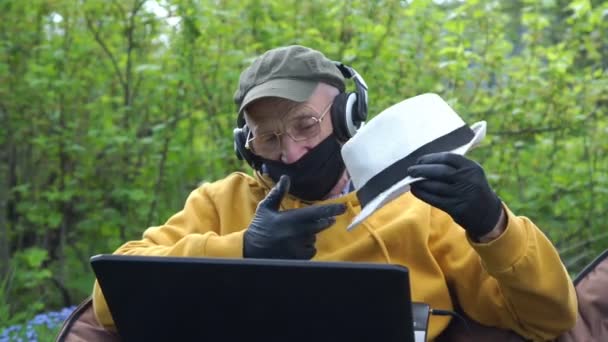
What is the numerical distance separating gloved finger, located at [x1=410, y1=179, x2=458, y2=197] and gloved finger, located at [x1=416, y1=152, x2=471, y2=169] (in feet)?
0.13

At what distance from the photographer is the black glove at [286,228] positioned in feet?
6.80

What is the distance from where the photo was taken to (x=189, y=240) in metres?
2.30

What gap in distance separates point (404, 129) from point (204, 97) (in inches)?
110

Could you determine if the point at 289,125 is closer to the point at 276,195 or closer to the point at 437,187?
the point at 276,195

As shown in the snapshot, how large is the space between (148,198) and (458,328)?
2.70 metres

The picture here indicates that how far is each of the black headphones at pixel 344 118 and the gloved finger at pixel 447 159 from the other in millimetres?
500

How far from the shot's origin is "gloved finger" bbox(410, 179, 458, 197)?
1904mm

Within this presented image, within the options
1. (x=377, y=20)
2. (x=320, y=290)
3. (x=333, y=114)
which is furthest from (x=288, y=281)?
(x=377, y=20)

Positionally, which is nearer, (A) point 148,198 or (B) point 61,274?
(A) point 148,198

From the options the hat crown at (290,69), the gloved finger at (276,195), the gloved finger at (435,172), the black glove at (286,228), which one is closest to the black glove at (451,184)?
the gloved finger at (435,172)

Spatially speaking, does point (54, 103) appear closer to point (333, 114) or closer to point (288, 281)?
point (333, 114)

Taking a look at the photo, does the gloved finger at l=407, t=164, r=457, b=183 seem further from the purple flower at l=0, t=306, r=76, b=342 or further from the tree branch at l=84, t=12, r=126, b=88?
the tree branch at l=84, t=12, r=126, b=88

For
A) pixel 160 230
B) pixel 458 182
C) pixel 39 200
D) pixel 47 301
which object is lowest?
pixel 47 301

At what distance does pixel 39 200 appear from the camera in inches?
205
